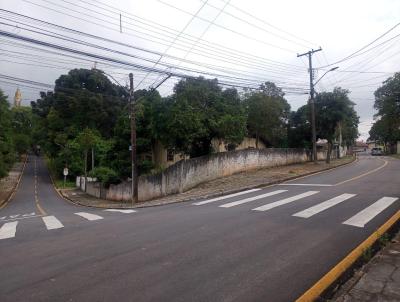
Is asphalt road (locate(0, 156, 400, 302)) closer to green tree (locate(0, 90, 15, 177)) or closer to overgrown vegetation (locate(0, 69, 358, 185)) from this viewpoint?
overgrown vegetation (locate(0, 69, 358, 185))

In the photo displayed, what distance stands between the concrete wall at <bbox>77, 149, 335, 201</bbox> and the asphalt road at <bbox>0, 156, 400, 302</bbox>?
1202cm

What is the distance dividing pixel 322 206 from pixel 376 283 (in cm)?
726

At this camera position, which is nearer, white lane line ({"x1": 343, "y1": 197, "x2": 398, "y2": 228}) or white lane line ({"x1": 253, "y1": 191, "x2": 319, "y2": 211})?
white lane line ({"x1": 343, "y1": 197, "x2": 398, "y2": 228})

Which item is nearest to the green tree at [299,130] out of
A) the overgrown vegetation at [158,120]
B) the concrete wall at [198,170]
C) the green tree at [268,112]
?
the overgrown vegetation at [158,120]

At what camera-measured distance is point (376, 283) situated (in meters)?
5.40

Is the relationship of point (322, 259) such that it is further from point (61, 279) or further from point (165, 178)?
point (165, 178)

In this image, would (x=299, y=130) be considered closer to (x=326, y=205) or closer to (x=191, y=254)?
(x=326, y=205)

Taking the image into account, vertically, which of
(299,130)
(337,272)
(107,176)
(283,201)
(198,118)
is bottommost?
(107,176)

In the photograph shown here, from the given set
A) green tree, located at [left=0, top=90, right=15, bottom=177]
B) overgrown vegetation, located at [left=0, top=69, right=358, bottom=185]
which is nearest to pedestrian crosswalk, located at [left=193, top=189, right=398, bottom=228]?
overgrown vegetation, located at [left=0, top=69, right=358, bottom=185]

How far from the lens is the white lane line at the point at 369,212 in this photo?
9719 mm

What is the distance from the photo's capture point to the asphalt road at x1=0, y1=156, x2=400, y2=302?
5.48 metres

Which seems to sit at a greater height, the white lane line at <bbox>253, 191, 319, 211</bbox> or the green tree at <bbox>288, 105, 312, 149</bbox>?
the green tree at <bbox>288, 105, 312, 149</bbox>

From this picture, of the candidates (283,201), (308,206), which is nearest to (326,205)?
(308,206)

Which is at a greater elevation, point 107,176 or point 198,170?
point 198,170
